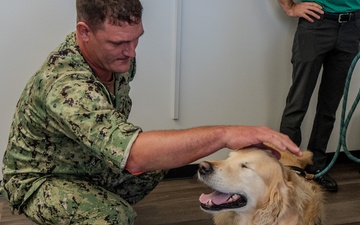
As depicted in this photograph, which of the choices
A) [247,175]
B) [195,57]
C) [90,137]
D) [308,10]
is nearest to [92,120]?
[90,137]

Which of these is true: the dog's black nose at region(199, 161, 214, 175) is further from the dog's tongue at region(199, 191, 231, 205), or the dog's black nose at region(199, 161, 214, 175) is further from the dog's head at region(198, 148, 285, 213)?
the dog's tongue at region(199, 191, 231, 205)

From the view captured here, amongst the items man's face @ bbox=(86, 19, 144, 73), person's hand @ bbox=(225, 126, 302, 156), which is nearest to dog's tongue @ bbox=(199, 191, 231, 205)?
person's hand @ bbox=(225, 126, 302, 156)

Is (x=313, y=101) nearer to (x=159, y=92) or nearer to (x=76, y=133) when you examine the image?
(x=159, y=92)

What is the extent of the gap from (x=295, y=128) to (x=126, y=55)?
54.9 inches

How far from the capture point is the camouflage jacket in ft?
3.61

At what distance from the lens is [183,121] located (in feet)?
8.04

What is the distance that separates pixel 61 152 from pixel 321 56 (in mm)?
1489

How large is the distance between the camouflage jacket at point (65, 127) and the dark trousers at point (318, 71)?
41.6 inches

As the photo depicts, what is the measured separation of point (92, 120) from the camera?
1.11m

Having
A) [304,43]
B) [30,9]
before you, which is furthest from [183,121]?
[30,9]

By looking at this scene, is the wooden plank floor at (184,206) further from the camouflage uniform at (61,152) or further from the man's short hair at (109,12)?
the man's short hair at (109,12)

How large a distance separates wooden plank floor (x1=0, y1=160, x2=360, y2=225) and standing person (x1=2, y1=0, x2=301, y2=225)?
47 cm

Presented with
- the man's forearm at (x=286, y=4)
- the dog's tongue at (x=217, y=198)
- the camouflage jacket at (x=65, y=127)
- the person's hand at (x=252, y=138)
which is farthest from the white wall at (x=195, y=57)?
the person's hand at (x=252, y=138)

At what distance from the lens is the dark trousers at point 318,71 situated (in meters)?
2.21
